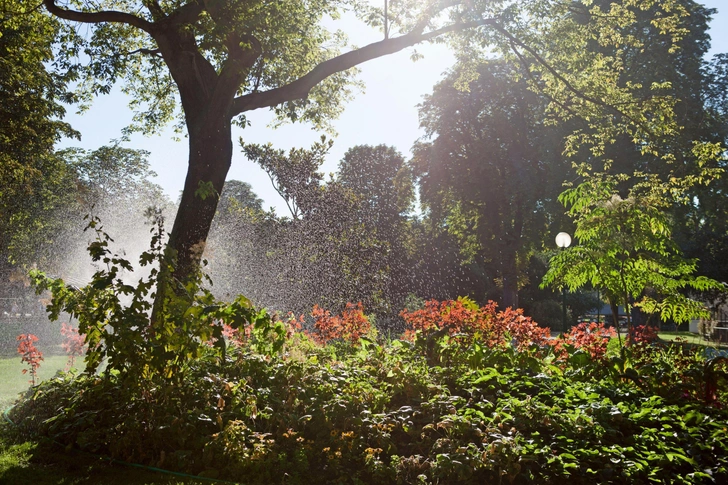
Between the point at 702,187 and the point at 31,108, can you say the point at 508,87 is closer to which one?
the point at 702,187

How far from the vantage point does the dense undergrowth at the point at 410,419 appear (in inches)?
160

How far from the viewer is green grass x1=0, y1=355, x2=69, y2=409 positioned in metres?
8.95

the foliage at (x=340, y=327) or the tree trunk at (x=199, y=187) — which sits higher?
the tree trunk at (x=199, y=187)

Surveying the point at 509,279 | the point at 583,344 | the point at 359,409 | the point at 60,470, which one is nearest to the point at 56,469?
the point at 60,470

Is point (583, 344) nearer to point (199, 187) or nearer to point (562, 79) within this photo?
point (199, 187)

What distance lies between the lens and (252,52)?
1045 centimetres

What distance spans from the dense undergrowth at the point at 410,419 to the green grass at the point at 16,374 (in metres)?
3.43

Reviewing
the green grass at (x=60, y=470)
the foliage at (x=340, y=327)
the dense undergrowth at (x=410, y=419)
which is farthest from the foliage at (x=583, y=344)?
the green grass at (x=60, y=470)

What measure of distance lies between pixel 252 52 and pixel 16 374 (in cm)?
835

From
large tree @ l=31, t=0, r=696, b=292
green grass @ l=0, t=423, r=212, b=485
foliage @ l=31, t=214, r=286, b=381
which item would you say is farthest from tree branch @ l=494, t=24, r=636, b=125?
green grass @ l=0, t=423, r=212, b=485

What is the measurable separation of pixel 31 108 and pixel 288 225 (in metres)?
9.65

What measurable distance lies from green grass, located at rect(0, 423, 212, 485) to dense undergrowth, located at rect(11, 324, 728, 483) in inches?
6.2

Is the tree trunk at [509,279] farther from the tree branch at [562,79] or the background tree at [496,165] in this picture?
the tree branch at [562,79]

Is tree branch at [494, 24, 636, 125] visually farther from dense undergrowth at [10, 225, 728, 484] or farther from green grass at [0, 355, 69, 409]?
green grass at [0, 355, 69, 409]
